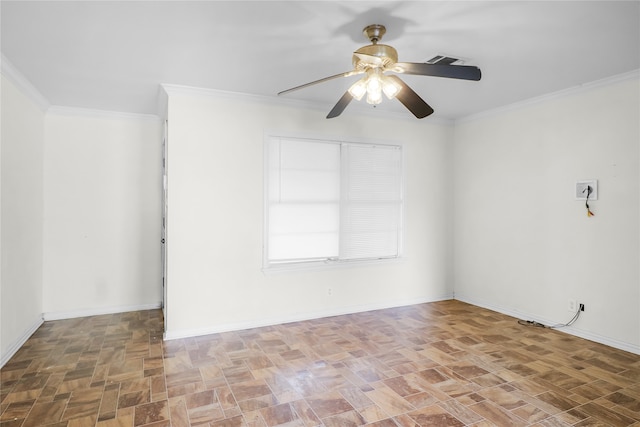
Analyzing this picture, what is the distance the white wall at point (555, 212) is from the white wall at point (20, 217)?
5033mm

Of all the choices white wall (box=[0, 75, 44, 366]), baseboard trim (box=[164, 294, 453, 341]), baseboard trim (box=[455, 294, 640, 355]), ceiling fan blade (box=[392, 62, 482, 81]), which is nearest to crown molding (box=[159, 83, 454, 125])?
white wall (box=[0, 75, 44, 366])

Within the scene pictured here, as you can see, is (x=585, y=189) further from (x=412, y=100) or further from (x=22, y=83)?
(x=22, y=83)

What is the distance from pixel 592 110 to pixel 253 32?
3.33 meters

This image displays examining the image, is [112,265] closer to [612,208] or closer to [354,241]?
[354,241]

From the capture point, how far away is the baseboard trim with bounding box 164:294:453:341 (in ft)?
12.3

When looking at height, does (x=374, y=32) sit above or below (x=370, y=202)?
above

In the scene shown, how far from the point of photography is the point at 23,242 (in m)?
3.62

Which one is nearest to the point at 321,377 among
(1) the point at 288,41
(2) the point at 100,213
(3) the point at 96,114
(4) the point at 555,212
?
(1) the point at 288,41

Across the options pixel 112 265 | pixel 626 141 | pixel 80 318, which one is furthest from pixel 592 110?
pixel 80 318

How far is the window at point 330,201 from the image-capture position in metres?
4.23

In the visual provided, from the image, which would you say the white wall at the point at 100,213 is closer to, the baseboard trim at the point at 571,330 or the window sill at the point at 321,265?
the window sill at the point at 321,265

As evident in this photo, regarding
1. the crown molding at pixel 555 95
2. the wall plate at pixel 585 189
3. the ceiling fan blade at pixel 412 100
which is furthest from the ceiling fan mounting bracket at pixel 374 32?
the wall plate at pixel 585 189

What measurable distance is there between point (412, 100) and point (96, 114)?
3791mm

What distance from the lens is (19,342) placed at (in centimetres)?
346
